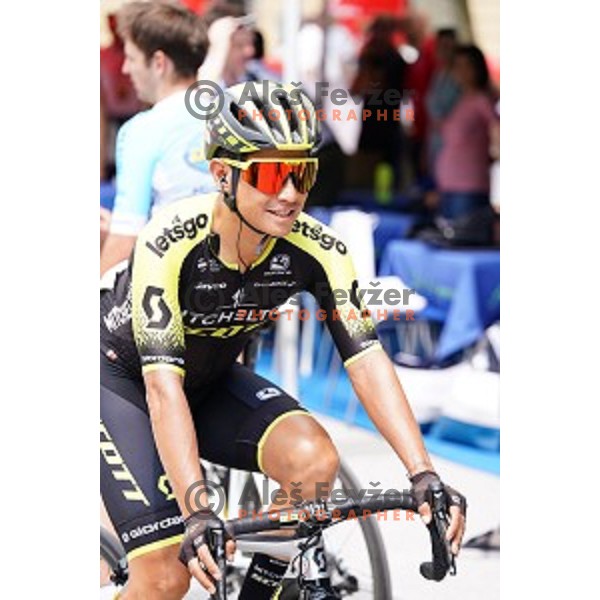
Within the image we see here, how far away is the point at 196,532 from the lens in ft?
11.8

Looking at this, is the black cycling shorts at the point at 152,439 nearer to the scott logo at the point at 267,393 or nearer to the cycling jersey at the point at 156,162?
the scott logo at the point at 267,393

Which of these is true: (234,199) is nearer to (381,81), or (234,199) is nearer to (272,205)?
(272,205)

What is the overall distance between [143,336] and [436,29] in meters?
8.58

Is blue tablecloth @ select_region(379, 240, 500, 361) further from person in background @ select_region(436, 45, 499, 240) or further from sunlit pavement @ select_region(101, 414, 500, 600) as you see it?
person in background @ select_region(436, 45, 499, 240)

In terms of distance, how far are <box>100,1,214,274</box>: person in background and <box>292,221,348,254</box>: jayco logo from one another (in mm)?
543

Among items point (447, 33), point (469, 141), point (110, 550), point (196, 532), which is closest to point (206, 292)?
point (196, 532)

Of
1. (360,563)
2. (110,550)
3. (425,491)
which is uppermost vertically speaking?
(425,491)

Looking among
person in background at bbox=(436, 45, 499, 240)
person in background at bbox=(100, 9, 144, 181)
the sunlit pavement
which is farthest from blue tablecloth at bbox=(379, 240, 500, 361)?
person in background at bbox=(100, 9, 144, 181)

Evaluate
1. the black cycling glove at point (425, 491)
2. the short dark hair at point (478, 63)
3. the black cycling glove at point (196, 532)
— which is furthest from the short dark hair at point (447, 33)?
the black cycling glove at point (196, 532)

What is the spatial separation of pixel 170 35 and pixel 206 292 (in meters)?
0.91

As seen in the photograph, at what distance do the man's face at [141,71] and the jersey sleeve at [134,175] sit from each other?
0.14 m

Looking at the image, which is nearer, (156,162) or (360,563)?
(156,162)
